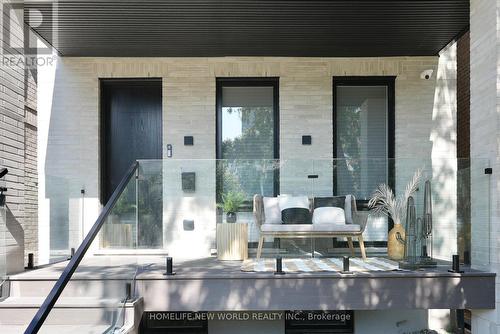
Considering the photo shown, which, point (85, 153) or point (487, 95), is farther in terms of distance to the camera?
point (85, 153)

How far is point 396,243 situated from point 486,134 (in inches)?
62.9

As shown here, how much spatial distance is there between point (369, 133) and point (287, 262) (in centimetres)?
293

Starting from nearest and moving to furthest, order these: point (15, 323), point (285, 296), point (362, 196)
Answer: point (15, 323) → point (285, 296) → point (362, 196)

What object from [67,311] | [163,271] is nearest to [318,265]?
[163,271]

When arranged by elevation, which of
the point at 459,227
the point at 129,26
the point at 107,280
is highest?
the point at 129,26

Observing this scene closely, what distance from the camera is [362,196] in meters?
5.77

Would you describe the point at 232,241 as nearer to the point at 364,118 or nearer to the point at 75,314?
the point at 75,314

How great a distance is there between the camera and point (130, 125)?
24.2ft

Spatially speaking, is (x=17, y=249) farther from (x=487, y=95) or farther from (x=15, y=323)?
(x=487, y=95)

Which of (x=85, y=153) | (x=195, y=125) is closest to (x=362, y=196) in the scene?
(x=195, y=125)

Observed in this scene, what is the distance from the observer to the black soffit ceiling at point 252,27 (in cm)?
536

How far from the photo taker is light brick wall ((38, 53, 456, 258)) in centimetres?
706

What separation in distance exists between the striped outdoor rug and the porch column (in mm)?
921

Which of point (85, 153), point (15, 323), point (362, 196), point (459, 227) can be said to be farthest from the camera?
point (85, 153)
